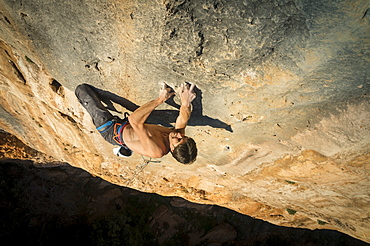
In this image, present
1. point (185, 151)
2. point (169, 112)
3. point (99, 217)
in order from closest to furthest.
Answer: point (185, 151) → point (169, 112) → point (99, 217)

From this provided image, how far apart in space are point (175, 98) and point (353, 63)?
1.74m

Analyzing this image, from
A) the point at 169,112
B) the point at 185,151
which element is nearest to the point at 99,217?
the point at 169,112

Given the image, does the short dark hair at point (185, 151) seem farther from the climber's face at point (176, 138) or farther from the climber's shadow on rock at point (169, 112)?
the climber's shadow on rock at point (169, 112)

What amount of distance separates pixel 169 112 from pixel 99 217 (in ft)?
20.5

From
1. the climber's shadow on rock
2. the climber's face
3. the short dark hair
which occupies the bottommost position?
the short dark hair

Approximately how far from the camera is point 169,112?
9.66 feet

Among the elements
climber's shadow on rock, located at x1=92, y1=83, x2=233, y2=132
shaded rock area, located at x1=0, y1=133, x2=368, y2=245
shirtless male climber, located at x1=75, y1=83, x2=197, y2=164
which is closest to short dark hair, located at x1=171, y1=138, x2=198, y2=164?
shirtless male climber, located at x1=75, y1=83, x2=197, y2=164

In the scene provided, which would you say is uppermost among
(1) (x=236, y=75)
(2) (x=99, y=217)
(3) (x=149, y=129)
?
(1) (x=236, y=75)

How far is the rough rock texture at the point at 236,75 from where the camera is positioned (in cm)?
170

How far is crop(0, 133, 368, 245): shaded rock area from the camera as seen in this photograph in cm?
699

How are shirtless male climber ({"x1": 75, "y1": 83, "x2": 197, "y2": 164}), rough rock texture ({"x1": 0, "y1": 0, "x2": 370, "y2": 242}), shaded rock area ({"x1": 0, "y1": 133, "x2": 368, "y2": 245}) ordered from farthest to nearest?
shaded rock area ({"x1": 0, "y1": 133, "x2": 368, "y2": 245}) → shirtless male climber ({"x1": 75, "y1": 83, "x2": 197, "y2": 164}) → rough rock texture ({"x1": 0, "y1": 0, "x2": 370, "y2": 242})

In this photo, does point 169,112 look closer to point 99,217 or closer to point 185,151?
point 185,151

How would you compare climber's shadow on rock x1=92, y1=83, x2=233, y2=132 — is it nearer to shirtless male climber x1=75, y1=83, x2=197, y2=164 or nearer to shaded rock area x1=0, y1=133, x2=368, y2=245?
shirtless male climber x1=75, y1=83, x2=197, y2=164

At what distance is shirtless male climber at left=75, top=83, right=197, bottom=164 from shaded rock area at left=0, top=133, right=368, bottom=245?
498cm
